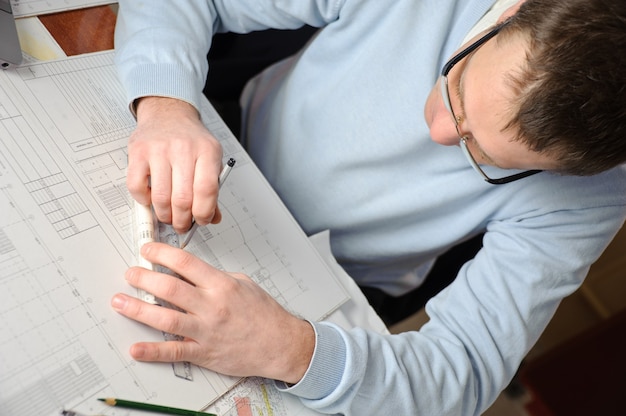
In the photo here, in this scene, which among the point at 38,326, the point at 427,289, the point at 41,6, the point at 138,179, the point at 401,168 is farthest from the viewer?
the point at 427,289

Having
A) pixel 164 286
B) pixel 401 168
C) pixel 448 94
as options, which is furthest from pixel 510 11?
pixel 164 286

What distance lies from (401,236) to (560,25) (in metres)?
0.51

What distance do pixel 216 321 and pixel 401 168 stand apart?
470 mm

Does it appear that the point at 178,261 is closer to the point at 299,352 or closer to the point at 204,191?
the point at 204,191

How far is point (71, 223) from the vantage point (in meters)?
0.67

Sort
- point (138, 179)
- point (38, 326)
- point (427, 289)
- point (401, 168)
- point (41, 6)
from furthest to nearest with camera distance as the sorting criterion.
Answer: point (427, 289)
point (401, 168)
point (41, 6)
point (138, 179)
point (38, 326)

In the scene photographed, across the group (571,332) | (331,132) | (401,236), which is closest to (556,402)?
(571,332)

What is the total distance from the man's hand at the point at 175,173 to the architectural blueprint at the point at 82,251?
0.17 ft

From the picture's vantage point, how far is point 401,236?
3.45ft

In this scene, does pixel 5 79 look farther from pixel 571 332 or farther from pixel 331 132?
pixel 571 332

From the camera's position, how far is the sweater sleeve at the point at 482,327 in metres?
0.78

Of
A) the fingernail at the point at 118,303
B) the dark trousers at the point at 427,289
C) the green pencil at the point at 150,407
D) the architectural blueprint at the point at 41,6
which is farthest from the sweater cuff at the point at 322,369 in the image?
the architectural blueprint at the point at 41,6

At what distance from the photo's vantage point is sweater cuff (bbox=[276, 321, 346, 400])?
727 millimetres

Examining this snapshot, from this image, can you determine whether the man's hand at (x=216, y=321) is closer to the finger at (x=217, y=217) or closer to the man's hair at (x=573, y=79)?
the finger at (x=217, y=217)
